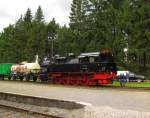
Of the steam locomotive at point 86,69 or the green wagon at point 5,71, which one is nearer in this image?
the steam locomotive at point 86,69

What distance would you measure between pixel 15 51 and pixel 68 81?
65.5 meters

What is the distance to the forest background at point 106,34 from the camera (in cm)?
6341

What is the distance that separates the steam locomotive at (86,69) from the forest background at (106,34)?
24351mm

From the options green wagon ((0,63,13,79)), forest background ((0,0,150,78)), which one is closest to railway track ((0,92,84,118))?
green wagon ((0,63,13,79))

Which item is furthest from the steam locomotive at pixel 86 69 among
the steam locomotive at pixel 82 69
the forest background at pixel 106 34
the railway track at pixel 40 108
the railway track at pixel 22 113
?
the forest background at pixel 106 34

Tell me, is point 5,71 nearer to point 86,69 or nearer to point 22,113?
point 86,69

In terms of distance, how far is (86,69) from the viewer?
36781 millimetres

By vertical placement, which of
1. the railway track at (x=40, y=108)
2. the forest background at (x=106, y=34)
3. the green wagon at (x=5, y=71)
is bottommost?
the railway track at (x=40, y=108)

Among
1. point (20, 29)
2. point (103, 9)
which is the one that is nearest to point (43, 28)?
point (20, 29)

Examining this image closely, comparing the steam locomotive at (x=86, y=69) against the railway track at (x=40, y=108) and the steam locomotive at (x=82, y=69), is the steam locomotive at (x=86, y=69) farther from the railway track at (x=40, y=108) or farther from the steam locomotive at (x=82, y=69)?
the railway track at (x=40, y=108)

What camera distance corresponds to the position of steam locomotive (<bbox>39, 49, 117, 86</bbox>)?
35844mm

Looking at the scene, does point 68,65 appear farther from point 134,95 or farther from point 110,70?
point 134,95

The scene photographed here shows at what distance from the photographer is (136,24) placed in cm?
6319

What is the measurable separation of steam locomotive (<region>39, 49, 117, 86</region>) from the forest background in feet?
79.9
